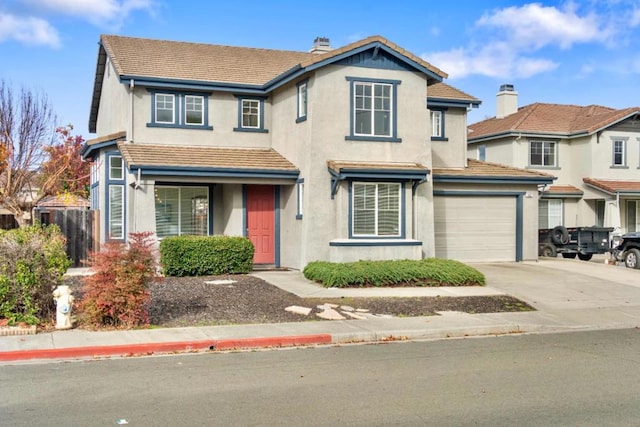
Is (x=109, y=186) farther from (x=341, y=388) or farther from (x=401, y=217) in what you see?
(x=341, y=388)

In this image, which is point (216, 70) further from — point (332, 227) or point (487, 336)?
point (487, 336)

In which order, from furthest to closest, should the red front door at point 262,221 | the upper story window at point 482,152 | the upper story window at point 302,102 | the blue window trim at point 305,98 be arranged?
the upper story window at point 482,152 < the red front door at point 262,221 < the upper story window at point 302,102 < the blue window trim at point 305,98

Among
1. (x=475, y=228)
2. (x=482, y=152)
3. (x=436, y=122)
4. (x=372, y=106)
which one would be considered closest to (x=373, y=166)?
(x=372, y=106)

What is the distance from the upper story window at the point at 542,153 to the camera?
32375mm

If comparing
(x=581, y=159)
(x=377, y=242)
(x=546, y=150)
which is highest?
(x=546, y=150)

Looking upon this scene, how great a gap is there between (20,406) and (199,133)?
1492cm

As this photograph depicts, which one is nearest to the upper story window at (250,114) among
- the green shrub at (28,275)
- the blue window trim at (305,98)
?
the blue window trim at (305,98)

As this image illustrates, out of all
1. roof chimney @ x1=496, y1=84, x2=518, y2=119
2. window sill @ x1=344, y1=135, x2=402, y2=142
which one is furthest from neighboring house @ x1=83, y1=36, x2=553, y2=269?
roof chimney @ x1=496, y1=84, x2=518, y2=119

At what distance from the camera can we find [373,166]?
19.0m

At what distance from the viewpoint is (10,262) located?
11.0 meters

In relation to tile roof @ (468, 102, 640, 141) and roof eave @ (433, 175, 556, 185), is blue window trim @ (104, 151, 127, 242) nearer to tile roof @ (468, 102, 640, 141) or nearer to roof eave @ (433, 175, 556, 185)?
roof eave @ (433, 175, 556, 185)

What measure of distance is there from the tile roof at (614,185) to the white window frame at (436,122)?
10.9m

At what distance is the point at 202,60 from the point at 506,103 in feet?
61.6

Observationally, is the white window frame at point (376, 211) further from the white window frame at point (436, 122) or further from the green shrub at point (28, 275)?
the green shrub at point (28, 275)
